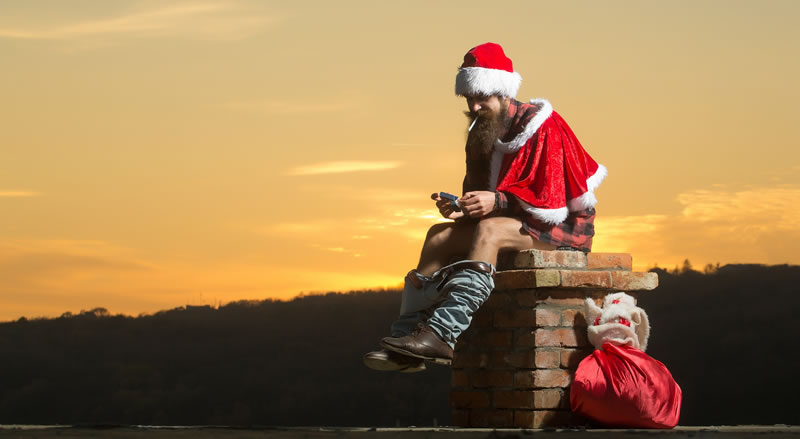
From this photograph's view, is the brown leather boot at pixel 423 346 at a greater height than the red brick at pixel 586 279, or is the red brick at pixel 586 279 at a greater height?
the red brick at pixel 586 279

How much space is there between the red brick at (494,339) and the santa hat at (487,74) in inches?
53.3

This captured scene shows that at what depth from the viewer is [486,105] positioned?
571cm

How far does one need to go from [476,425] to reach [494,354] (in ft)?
1.44


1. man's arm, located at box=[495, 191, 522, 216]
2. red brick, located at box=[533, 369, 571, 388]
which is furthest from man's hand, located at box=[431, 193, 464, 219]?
red brick, located at box=[533, 369, 571, 388]

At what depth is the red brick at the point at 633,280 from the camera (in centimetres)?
571

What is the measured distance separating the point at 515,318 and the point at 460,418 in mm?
741

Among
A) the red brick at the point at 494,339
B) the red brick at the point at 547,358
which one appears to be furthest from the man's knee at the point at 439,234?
the red brick at the point at 547,358

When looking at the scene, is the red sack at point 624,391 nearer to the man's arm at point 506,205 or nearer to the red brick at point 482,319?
the red brick at point 482,319

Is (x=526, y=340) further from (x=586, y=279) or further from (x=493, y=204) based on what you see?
(x=493, y=204)

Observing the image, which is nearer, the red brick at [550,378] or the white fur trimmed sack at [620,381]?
the white fur trimmed sack at [620,381]

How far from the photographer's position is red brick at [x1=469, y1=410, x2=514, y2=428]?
5500 millimetres

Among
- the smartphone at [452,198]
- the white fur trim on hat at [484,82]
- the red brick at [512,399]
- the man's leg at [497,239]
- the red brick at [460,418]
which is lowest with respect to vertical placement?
the red brick at [460,418]

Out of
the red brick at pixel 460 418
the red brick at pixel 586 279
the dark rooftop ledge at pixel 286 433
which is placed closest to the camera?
the dark rooftop ledge at pixel 286 433

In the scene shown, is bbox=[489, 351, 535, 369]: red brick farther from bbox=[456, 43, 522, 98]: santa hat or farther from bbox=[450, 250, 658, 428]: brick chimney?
bbox=[456, 43, 522, 98]: santa hat
